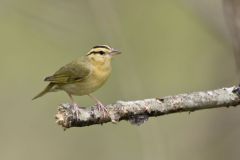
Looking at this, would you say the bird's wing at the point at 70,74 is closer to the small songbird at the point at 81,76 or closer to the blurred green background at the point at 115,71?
the small songbird at the point at 81,76

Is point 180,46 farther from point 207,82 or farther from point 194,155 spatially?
point 194,155

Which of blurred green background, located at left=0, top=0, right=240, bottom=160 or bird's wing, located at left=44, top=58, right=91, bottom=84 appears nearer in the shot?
bird's wing, located at left=44, top=58, right=91, bottom=84

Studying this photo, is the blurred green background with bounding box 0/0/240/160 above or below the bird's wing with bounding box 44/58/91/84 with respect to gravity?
above

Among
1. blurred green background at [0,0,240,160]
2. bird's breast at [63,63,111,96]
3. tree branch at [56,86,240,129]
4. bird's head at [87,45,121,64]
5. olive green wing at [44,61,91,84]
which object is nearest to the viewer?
tree branch at [56,86,240,129]

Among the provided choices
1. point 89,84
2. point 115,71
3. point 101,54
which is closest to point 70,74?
point 89,84

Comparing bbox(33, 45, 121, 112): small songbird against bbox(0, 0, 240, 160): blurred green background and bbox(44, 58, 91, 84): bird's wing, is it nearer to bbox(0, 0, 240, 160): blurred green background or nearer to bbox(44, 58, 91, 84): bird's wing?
bbox(44, 58, 91, 84): bird's wing

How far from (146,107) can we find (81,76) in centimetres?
155

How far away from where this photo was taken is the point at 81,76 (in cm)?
627

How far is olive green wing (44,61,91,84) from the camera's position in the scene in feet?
20.5

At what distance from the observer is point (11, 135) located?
10906 mm

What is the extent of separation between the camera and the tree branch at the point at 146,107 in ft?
15.3

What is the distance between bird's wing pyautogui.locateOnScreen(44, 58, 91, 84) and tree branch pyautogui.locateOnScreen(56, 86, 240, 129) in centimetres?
140

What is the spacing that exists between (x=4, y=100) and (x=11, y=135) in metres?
0.66

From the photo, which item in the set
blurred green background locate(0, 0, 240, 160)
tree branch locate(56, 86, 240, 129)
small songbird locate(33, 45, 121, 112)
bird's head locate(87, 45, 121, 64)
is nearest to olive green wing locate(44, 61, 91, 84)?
small songbird locate(33, 45, 121, 112)
